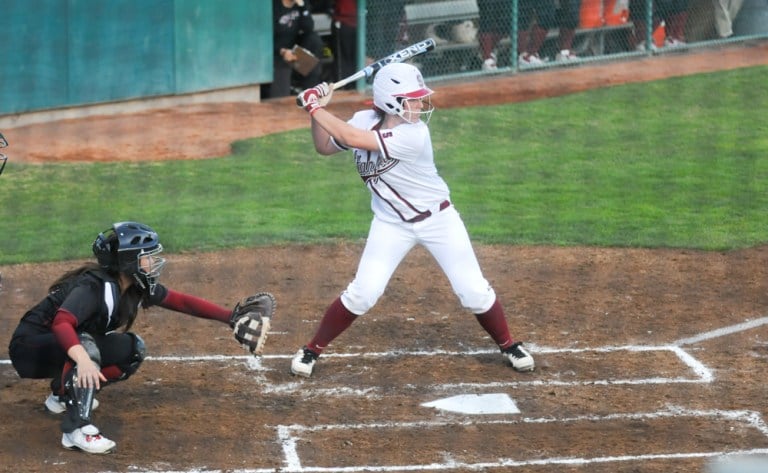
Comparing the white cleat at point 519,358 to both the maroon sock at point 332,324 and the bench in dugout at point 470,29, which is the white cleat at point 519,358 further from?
the bench in dugout at point 470,29

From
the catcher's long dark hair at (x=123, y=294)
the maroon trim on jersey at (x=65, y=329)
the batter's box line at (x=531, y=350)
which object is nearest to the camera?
the maroon trim on jersey at (x=65, y=329)

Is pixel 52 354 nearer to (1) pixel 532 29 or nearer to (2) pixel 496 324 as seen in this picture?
(2) pixel 496 324

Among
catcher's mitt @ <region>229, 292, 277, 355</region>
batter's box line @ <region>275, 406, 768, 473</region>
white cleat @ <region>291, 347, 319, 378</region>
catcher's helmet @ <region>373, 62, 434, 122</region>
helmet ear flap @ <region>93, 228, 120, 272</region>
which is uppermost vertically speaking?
catcher's helmet @ <region>373, 62, 434, 122</region>

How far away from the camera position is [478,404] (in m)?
6.19

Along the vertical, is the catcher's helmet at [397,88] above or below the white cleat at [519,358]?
above

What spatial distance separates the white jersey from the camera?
630 cm

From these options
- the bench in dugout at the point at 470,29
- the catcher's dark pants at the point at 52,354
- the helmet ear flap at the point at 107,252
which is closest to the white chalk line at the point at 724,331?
the catcher's dark pants at the point at 52,354

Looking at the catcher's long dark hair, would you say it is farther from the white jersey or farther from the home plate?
the home plate

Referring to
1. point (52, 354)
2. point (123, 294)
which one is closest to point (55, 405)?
point (52, 354)

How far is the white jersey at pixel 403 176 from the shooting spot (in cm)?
630

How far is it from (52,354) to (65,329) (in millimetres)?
422

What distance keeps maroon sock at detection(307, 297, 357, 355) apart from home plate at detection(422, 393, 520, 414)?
66 centimetres

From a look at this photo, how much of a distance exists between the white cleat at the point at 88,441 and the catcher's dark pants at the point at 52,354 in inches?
12.5

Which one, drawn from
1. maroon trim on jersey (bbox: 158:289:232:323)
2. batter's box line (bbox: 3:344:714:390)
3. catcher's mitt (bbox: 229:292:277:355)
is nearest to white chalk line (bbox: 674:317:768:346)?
batter's box line (bbox: 3:344:714:390)
